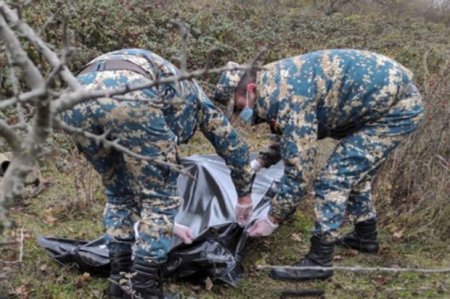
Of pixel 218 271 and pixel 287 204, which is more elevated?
pixel 287 204

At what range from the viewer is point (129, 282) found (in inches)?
118

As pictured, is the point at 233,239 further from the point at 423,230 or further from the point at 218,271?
the point at 423,230

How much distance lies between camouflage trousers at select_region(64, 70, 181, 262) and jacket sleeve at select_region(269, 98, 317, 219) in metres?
0.70

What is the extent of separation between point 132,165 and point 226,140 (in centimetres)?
60

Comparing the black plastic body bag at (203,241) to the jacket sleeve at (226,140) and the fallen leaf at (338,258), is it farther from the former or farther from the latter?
the fallen leaf at (338,258)

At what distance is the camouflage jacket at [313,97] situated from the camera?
3.30 meters

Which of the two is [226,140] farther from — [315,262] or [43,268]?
[43,268]

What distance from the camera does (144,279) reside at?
304cm

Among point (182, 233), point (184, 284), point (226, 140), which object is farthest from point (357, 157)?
point (184, 284)

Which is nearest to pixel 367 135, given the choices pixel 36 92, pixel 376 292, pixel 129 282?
pixel 376 292

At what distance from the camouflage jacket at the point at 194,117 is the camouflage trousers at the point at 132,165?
0.37ft

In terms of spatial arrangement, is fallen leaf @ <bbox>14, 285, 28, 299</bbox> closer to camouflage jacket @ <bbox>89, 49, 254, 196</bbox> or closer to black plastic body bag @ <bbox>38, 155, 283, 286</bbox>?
black plastic body bag @ <bbox>38, 155, 283, 286</bbox>

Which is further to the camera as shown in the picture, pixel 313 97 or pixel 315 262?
pixel 315 262

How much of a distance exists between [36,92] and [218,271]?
8.72ft
